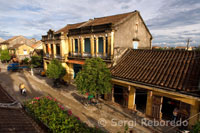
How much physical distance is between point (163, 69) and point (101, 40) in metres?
8.33

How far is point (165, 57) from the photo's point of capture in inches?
486

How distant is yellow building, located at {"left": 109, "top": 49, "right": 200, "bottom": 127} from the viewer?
9109 mm

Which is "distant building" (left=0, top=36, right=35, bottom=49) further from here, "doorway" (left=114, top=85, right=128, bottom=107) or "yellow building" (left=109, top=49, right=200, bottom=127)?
"doorway" (left=114, top=85, right=128, bottom=107)

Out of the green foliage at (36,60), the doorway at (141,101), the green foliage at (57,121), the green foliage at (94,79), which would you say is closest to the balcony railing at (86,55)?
the green foliage at (94,79)

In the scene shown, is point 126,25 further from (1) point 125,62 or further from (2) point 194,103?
(2) point 194,103

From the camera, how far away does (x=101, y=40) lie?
16.2 metres

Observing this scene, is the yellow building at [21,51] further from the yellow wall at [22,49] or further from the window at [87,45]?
the window at [87,45]

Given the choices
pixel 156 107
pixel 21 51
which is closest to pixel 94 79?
pixel 156 107

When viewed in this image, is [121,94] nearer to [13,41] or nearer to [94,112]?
[94,112]

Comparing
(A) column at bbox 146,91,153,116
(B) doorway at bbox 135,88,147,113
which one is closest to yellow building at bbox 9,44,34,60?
(B) doorway at bbox 135,88,147,113

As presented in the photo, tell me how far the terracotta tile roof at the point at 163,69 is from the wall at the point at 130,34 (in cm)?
282

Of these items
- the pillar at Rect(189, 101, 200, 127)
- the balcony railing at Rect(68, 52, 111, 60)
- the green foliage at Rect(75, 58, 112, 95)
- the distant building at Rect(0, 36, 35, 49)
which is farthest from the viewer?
the distant building at Rect(0, 36, 35, 49)

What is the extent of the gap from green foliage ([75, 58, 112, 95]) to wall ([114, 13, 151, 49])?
473 centimetres

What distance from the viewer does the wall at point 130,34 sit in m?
15.7
